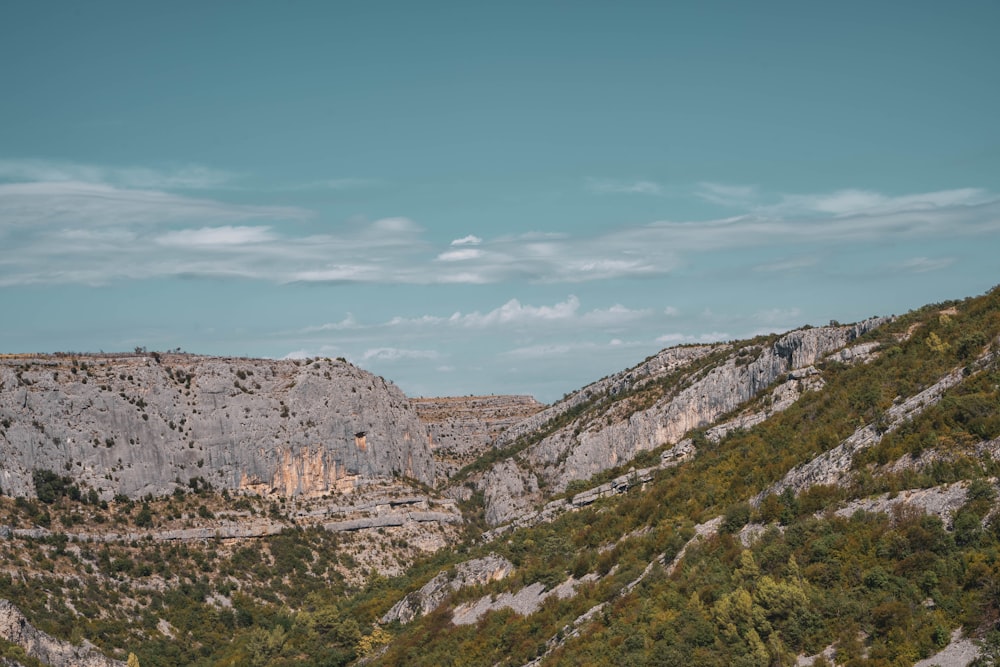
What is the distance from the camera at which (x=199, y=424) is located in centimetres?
13612

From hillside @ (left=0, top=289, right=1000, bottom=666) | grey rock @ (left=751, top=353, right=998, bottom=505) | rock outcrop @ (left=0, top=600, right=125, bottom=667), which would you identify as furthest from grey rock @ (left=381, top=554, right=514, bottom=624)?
grey rock @ (left=751, top=353, right=998, bottom=505)

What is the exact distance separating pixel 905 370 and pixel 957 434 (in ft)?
46.3

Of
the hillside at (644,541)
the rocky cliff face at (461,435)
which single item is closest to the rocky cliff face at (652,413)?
the hillside at (644,541)

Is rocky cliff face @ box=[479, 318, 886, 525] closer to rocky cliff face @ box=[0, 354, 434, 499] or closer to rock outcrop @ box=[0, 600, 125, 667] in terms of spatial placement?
rocky cliff face @ box=[0, 354, 434, 499]

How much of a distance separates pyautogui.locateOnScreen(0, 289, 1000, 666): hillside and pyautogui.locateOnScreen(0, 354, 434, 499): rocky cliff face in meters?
1.08

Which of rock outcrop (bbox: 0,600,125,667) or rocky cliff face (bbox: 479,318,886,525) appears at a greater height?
rocky cliff face (bbox: 479,318,886,525)

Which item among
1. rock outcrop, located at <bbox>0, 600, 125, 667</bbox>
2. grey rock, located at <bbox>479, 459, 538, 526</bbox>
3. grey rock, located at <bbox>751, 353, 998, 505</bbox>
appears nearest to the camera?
grey rock, located at <bbox>751, 353, 998, 505</bbox>

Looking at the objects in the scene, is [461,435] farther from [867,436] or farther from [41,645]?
[867,436]

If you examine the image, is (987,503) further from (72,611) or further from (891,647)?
(72,611)

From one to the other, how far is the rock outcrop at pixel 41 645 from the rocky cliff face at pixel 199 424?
32913mm

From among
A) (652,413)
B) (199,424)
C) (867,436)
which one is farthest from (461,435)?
(867,436)

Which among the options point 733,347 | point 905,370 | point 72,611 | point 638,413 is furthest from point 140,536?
point 905,370

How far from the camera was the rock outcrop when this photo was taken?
84.0 meters

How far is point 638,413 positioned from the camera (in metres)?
142
